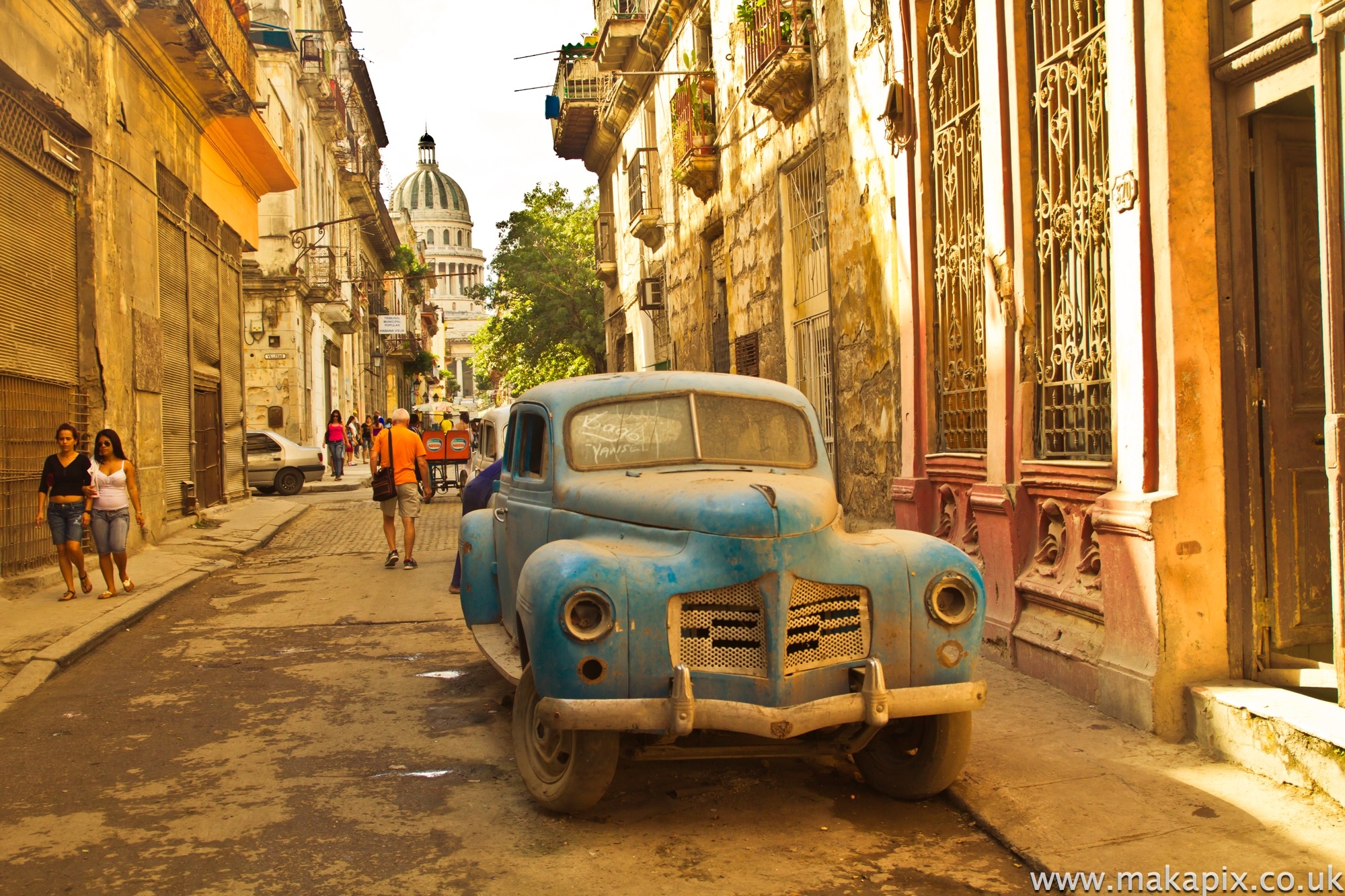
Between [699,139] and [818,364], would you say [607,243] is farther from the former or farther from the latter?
[818,364]

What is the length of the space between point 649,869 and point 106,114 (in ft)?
38.8

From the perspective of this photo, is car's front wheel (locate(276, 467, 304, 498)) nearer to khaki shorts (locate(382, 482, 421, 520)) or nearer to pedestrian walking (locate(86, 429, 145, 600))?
khaki shorts (locate(382, 482, 421, 520))

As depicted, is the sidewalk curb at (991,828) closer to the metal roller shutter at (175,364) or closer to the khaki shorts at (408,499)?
the khaki shorts at (408,499)

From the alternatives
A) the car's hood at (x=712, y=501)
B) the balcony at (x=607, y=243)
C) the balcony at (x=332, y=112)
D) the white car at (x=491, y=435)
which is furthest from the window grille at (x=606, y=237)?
the car's hood at (x=712, y=501)

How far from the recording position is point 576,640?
423cm

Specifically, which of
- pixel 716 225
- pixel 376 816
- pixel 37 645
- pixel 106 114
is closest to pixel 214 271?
pixel 106 114

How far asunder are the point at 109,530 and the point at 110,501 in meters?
0.26

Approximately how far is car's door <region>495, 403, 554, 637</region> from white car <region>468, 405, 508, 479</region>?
18.8ft

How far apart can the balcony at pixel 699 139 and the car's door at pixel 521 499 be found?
436 inches

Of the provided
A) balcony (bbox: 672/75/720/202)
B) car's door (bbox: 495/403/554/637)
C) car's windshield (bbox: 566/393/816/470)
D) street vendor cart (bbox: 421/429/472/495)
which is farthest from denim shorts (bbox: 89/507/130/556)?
street vendor cart (bbox: 421/429/472/495)

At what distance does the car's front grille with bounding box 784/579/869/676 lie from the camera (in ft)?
14.1

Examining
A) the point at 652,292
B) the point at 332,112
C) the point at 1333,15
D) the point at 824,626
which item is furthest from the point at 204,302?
the point at 332,112

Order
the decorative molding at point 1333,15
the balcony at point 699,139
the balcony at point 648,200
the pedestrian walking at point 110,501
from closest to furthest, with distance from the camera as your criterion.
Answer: the decorative molding at point 1333,15 → the pedestrian walking at point 110,501 → the balcony at point 699,139 → the balcony at point 648,200

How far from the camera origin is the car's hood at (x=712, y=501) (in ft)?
14.0
